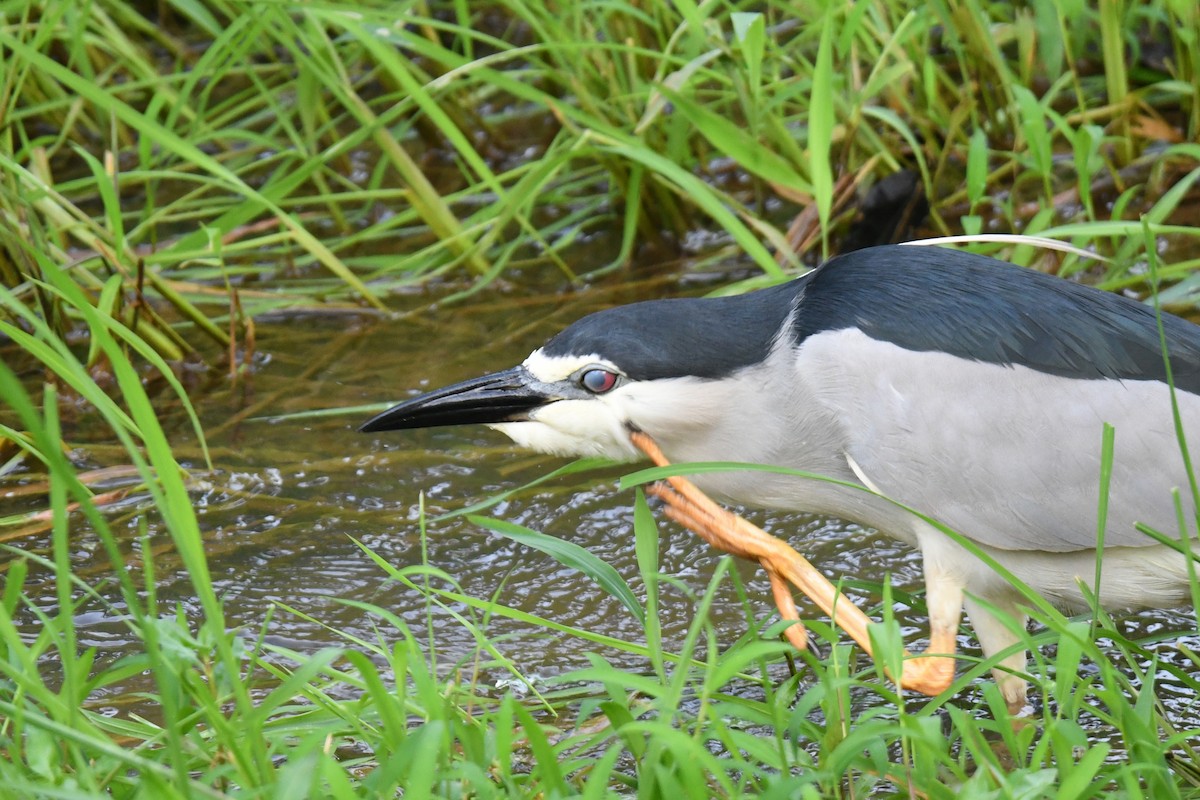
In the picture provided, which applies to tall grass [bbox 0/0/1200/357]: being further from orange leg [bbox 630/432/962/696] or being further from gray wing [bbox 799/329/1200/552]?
orange leg [bbox 630/432/962/696]

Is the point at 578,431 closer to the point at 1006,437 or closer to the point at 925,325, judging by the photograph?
the point at 925,325

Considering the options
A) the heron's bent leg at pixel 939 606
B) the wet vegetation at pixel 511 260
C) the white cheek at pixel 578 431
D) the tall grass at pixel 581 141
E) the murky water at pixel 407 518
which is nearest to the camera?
the wet vegetation at pixel 511 260

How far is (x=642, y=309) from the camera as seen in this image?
2.88m

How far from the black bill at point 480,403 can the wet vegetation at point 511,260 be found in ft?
1.20

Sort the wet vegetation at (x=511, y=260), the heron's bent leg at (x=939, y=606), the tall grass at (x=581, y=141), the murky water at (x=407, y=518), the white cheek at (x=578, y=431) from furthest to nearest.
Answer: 1. the tall grass at (x=581, y=141)
2. the murky water at (x=407, y=518)
3. the white cheek at (x=578, y=431)
4. the heron's bent leg at (x=939, y=606)
5. the wet vegetation at (x=511, y=260)

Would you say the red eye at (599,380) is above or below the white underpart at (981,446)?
above

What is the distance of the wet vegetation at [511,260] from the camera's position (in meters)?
2.00

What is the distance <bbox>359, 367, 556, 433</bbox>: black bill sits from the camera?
2.92 meters

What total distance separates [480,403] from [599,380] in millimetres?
278

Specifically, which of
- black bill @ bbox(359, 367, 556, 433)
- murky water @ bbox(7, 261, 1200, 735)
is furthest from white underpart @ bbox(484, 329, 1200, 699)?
murky water @ bbox(7, 261, 1200, 735)

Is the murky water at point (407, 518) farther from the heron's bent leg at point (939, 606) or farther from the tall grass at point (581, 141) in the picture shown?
the heron's bent leg at point (939, 606)

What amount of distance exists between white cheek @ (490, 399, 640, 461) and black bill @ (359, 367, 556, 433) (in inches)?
1.2

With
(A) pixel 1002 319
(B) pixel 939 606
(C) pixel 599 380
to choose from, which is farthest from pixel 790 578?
(A) pixel 1002 319

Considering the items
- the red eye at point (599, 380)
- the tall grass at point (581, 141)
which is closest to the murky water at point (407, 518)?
the tall grass at point (581, 141)
